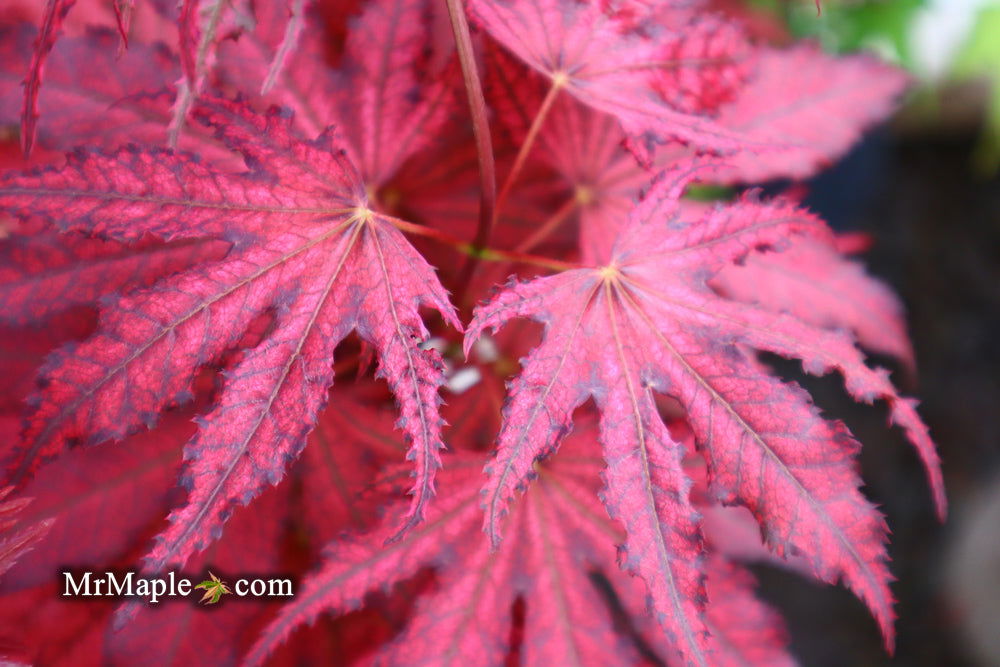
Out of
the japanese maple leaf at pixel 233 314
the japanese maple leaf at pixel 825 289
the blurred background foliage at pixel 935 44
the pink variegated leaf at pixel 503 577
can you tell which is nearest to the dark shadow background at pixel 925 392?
the blurred background foliage at pixel 935 44

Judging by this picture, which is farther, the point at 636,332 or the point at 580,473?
the point at 580,473

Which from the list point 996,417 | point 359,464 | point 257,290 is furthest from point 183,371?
point 996,417

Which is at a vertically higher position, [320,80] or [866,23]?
[866,23]

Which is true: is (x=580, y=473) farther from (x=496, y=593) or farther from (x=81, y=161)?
(x=81, y=161)

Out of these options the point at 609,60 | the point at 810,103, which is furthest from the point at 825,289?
the point at 609,60

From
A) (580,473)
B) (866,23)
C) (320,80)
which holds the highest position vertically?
(866,23)

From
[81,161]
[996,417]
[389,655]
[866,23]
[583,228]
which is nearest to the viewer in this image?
[81,161]

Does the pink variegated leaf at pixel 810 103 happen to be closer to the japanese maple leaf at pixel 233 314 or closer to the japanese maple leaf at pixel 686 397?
the japanese maple leaf at pixel 686 397
